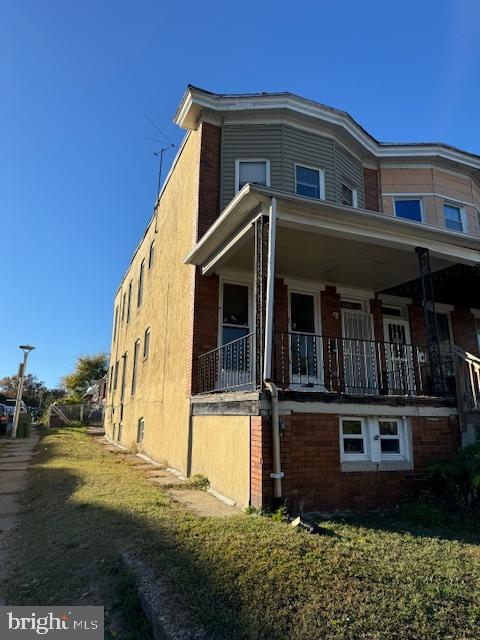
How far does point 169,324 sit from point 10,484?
4.69 meters

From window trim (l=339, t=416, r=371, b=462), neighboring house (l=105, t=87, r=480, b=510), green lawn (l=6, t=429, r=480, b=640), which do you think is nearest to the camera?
green lawn (l=6, t=429, r=480, b=640)

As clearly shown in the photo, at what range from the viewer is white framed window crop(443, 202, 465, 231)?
12375 mm

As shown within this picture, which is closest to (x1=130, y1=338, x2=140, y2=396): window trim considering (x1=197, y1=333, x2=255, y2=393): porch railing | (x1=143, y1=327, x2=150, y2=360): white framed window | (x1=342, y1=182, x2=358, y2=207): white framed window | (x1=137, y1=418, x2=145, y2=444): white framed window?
(x1=143, y1=327, x2=150, y2=360): white framed window

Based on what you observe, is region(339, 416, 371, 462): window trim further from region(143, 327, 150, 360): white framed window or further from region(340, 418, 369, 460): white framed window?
region(143, 327, 150, 360): white framed window

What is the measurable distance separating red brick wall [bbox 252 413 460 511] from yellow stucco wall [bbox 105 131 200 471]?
325 centimetres

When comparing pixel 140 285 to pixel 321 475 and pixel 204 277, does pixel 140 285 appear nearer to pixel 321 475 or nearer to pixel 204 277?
pixel 204 277

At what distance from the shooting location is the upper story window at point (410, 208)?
1223 centimetres

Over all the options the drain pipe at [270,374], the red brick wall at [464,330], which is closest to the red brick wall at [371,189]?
the red brick wall at [464,330]

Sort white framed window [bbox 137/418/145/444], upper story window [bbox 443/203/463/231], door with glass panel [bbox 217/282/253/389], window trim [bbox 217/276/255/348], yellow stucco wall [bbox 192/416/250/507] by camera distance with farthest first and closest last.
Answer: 1. white framed window [bbox 137/418/145/444]
2. upper story window [bbox 443/203/463/231]
3. window trim [bbox 217/276/255/348]
4. door with glass panel [bbox 217/282/253/389]
5. yellow stucco wall [bbox 192/416/250/507]

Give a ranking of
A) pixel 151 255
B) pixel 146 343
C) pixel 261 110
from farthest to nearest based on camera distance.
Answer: pixel 151 255 → pixel 146 343 → pixel 261 110

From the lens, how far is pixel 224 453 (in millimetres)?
6801

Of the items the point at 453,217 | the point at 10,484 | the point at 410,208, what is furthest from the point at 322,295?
the point at 10,484

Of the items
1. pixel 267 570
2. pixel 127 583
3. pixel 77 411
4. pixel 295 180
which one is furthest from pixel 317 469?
pixel 77 411

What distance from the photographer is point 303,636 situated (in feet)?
9.02
